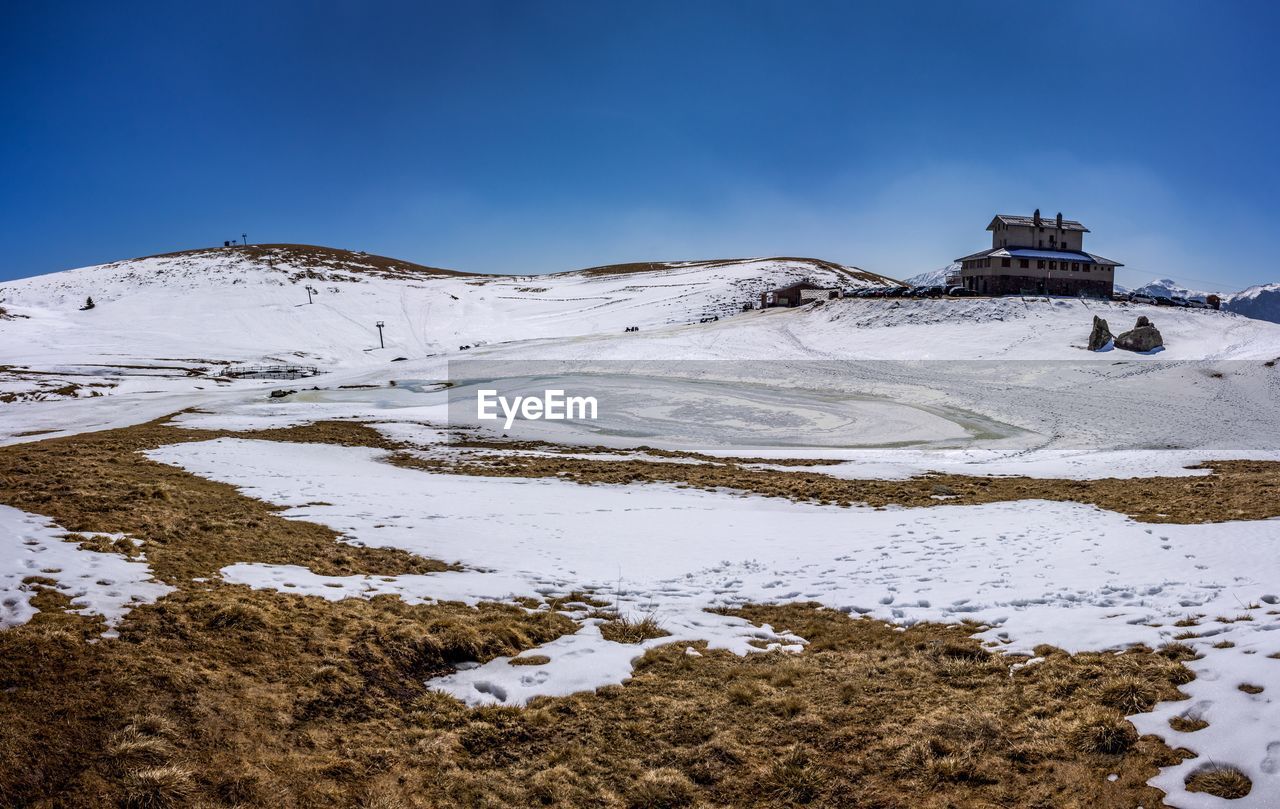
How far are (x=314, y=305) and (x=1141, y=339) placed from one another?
87.1 meters

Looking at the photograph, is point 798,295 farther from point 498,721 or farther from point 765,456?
point 498,721

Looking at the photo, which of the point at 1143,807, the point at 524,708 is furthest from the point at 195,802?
the point at 1143,807

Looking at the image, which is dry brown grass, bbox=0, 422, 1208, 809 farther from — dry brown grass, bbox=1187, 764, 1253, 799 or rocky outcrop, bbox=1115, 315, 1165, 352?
rocky outcrop, bbox=1115, 315, 1165, 352

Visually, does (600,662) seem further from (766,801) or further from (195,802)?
(195,802)

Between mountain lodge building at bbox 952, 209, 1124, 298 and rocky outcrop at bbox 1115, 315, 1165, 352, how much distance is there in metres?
18.7

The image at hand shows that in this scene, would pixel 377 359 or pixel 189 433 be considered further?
pixel 377 359

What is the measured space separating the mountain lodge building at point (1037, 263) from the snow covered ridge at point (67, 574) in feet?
233

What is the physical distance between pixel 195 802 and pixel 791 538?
35.4ft

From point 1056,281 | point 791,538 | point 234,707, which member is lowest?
point 791,538

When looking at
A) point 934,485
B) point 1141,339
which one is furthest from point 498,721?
point 1141,339

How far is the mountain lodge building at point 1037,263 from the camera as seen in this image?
63.9m

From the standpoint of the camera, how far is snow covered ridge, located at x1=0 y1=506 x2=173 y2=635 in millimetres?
5941

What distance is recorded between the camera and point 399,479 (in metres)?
18.6

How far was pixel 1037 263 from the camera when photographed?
64.1 metres
